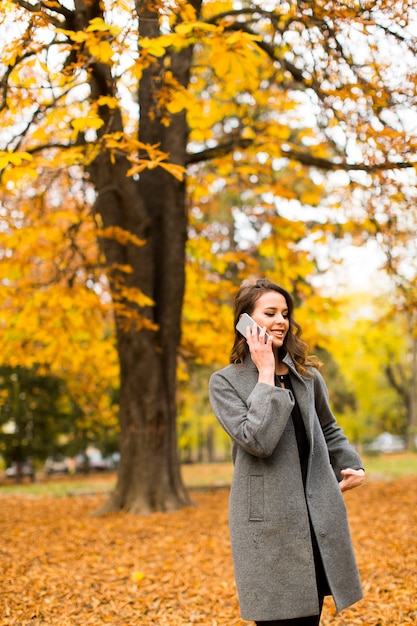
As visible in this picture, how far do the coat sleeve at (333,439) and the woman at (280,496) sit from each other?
0.06 m

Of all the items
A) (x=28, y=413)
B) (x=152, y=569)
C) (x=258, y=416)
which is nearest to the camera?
(x=258, y=416)

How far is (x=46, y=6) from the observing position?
5.09 meters

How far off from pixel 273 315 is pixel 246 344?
18cm

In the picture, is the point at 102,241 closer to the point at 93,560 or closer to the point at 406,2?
the point at 93,560

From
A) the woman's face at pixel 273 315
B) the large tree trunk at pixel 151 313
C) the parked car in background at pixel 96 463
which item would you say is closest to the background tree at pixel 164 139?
the large tree trunk at pixel 151 313

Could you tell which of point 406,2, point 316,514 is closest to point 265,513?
point 316,514

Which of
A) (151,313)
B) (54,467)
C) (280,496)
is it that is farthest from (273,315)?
(54,467)

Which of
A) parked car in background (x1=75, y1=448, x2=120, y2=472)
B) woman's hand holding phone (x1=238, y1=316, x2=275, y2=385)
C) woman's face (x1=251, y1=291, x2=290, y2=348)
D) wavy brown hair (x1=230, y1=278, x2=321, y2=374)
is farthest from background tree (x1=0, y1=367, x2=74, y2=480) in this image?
woman's hand holding phone (x1=238, y1=316, x2=275, y2=385)

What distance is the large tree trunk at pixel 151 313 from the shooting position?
855 centimetres

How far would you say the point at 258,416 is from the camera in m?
2.52

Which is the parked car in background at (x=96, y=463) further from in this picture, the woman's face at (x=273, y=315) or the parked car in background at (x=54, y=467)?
the woman's face at (x=273, y=315)

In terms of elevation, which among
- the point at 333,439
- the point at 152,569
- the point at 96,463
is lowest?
the point at 96,463

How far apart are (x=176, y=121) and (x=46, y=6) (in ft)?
12.5

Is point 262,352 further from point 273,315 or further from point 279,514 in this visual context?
point 279,514
